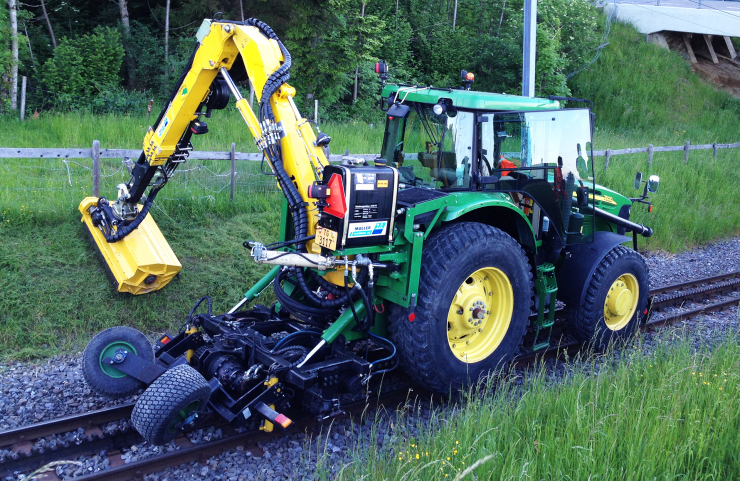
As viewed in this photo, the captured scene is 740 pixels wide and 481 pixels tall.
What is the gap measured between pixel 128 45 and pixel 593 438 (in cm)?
1629

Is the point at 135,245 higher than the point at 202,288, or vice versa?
the point at 135,245

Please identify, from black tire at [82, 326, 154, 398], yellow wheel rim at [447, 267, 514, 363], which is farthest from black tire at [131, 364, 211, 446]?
yellow wheel rim at [447, 267, 514, 363]

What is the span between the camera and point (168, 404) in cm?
402

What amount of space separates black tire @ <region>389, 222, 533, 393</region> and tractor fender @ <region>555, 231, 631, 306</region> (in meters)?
1.28

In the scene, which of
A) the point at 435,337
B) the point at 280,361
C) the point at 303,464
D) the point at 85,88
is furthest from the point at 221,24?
the point at 85,88

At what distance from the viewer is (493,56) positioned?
21234mm

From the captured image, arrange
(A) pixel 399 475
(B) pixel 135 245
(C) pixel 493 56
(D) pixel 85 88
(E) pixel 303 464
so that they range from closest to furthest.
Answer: (A) pixel 399 475 → (E) pixel 303 464 → (B) pixel 135 245 → (D) pixel 85 88 → (C) pixel 493 56

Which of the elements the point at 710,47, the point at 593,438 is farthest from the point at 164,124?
the point at 710,47

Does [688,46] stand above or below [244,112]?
above

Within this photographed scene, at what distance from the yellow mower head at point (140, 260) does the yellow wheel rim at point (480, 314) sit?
338cm

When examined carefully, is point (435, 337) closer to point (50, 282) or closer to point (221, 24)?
point (221, 24)

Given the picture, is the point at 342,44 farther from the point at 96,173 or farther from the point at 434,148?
the point at 434,148

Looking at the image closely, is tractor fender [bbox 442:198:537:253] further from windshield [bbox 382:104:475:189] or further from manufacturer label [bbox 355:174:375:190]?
manufacturer label [bbox 355:174:375:190]

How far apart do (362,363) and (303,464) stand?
842 millimetres
